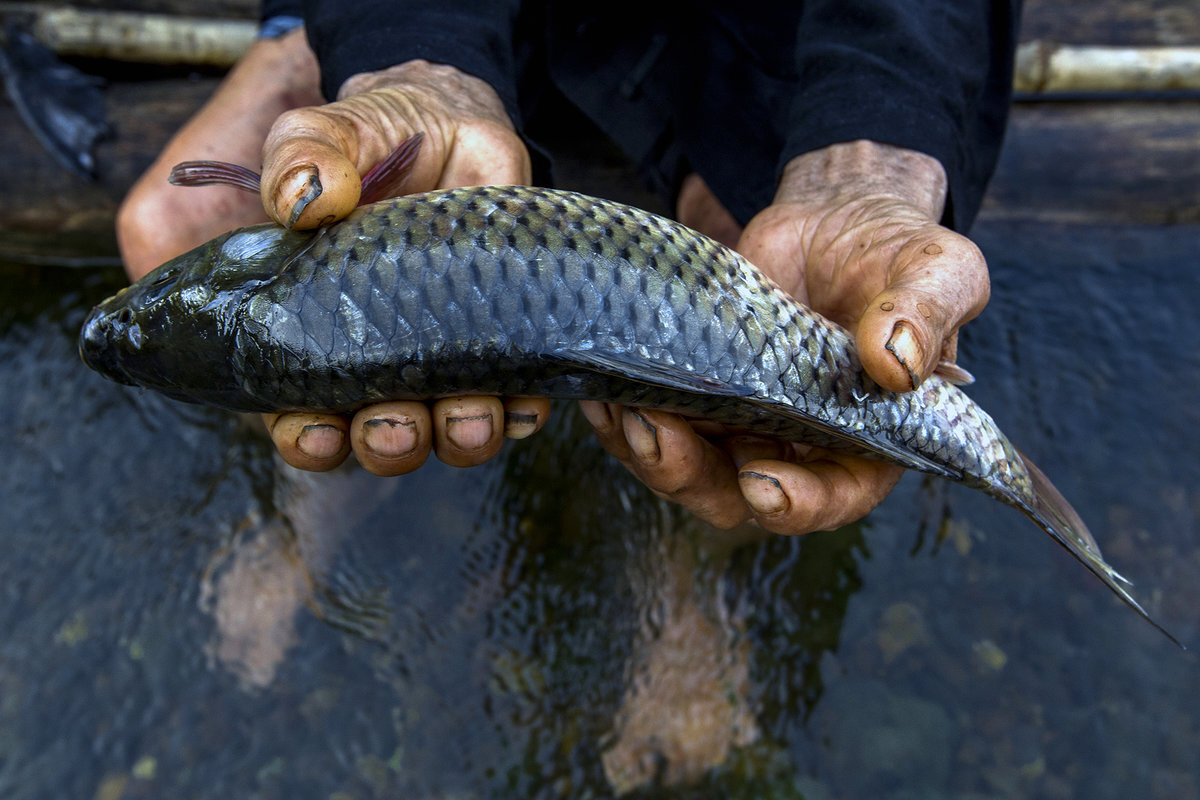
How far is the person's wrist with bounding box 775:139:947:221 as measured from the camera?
266 cm

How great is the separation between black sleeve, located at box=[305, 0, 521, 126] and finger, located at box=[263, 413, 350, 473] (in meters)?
1.27

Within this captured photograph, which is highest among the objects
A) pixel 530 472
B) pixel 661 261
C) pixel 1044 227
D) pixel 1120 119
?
pixel 661 261

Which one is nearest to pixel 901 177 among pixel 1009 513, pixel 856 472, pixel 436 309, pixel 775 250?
pixel 775 250

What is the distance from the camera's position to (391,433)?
2.10 metres

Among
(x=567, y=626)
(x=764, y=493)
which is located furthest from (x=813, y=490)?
(x=567, y=626)

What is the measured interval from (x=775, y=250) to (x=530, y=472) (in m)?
1.71

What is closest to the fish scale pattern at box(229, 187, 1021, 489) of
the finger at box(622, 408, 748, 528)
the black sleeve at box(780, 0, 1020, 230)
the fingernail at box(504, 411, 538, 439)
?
the finger at box(622, 408, 748, 528)

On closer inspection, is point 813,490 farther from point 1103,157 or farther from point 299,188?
point 1103,157

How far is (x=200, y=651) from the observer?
11.4ft

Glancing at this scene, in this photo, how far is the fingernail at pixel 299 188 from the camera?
186 centimetres

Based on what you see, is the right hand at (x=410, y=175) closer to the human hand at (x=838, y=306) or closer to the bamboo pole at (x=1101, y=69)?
the human hand at (x=838, y=306)

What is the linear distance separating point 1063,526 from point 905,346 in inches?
37.5

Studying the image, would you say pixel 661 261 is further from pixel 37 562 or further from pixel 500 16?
pixel 37 562

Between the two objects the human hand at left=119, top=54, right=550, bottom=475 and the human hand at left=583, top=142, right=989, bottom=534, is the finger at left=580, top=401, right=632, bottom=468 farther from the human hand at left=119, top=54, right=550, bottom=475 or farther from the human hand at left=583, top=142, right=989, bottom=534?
the human hand at left=119, top=54, right=550, bottom=475
